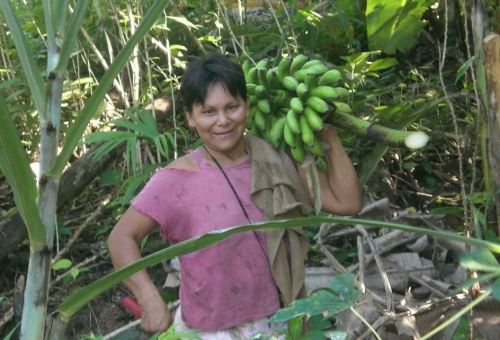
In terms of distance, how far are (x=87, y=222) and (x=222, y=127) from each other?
2.11 meters

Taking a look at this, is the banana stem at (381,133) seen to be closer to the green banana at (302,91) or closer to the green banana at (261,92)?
the green banana at (302,91)

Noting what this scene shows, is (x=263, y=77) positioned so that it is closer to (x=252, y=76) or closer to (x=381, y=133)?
(x=252, y=76)

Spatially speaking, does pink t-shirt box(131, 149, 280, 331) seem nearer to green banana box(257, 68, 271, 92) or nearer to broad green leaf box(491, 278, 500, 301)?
green banana box(257, 68, 271, 92)

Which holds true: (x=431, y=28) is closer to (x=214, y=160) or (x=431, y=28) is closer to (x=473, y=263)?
(x=214, y=160)

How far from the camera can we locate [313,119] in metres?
1.91

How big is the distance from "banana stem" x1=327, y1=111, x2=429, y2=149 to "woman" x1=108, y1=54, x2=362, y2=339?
0.10 meters

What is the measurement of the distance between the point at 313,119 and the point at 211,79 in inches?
13.5

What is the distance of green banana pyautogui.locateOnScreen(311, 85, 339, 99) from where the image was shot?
1923 mm

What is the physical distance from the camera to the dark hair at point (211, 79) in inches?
80.0

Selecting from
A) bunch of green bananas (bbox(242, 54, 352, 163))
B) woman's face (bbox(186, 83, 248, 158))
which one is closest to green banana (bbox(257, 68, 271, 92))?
bunch of green bananas (bbox(242, 54, 352, 163))

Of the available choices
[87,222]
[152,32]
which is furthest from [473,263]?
[152,32]

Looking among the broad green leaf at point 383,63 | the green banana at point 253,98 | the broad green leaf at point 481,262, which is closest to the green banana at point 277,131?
the green banana at point 253,98

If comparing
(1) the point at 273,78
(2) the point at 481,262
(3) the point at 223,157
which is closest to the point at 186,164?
(3) the point at 223,157

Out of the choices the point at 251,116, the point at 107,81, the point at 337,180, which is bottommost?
the point at 337,180
